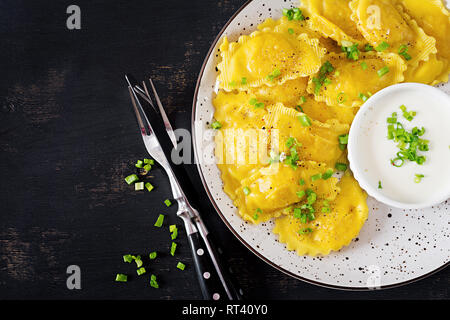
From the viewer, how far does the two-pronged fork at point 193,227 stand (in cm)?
286

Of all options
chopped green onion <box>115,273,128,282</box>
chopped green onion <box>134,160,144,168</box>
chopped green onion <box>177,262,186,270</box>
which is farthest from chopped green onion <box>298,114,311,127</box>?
chopped green onion <box>115,273,128,282</box>

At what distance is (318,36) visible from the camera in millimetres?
2826

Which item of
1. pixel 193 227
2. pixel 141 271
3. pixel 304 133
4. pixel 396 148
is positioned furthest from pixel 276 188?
pixel 141 271

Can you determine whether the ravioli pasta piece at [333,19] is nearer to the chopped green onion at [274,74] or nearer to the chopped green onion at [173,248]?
the chopped green onion at [274,74]

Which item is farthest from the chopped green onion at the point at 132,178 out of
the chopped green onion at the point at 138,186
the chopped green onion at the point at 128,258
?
the chopped green onion at the point at 128,258

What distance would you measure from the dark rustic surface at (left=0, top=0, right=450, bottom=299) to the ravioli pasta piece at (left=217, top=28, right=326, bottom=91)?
1.53 feet

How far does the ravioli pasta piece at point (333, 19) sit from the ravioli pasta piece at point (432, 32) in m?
0.36

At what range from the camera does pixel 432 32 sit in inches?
108

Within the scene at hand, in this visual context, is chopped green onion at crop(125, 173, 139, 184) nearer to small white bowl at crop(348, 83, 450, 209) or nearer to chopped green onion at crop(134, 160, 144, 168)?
chopped green onion at crop(134, 160, 144, 168)

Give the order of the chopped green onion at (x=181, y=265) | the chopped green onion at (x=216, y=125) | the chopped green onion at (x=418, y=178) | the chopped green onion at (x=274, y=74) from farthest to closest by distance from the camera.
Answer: the chopped green onion at (x=181, y=265) < the chopped green onion at (x=216, y=125) < the chopped green onion at (x=274, y=74) < the chopped green onion at (x=418, y=178)

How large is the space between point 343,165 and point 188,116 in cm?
126

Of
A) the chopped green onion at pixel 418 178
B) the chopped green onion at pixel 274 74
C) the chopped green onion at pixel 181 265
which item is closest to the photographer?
the chopped green onion at pixel 418 178

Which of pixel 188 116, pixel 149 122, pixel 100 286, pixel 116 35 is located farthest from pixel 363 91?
pixel 100 286
